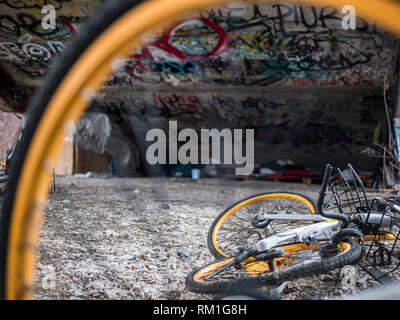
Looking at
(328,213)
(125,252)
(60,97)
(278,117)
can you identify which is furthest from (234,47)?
(60,97)

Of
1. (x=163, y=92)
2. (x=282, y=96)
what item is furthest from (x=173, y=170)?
(x=282, y=96)

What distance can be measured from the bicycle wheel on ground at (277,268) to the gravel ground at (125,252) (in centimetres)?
14

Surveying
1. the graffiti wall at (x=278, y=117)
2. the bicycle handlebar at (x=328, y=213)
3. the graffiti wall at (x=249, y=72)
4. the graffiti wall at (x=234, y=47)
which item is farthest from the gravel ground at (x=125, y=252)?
the graffiti wall at (x=278, y=117)

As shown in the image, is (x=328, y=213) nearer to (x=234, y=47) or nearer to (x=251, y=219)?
(x=251, y=219)

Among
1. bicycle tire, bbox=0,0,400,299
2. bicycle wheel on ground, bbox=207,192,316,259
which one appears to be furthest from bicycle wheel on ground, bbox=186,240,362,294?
bicycle tire, bbox=0,0,400,299

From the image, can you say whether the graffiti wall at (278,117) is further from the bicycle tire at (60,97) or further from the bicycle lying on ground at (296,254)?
the bicycle tire at (60,97)

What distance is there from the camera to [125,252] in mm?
2512

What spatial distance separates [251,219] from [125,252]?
105cm

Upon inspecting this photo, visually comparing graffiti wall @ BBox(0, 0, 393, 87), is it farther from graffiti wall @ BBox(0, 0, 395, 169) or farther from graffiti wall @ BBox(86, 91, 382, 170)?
graffiti wall @ BBox(86, 91, 382, 170)

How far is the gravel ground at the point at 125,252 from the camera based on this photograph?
1.87 meters

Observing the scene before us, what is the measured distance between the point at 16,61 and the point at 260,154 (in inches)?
324
